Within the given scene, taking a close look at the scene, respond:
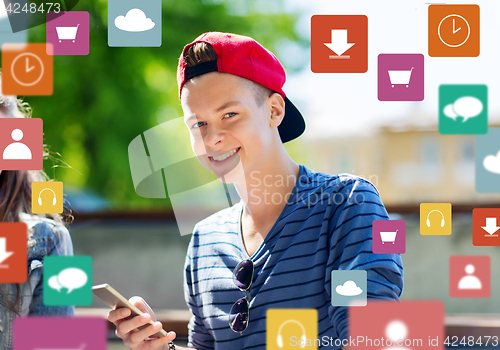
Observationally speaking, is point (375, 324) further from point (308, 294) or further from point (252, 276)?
point (252, 276)

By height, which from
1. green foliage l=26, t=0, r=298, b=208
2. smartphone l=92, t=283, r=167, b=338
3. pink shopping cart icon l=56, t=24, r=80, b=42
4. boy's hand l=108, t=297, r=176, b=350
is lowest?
boy's hand l=108, t=297, r=176, b=350

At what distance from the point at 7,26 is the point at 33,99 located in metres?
2.88

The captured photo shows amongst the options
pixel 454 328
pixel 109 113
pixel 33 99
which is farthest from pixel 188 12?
pixel 454 328

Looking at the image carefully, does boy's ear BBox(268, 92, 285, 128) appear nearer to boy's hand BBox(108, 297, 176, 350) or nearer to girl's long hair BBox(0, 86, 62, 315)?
boy's hand BBox(108, 297, 176, 350)

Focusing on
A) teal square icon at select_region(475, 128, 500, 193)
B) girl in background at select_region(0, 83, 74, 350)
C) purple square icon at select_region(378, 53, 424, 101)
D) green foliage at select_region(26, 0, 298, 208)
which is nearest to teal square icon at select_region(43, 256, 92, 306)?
girl in background at select_region(0, 83, 74, 350)

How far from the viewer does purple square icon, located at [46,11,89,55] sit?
2.89 feet

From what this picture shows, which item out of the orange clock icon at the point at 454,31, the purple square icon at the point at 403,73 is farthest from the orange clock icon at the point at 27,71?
→ the orange clock icon at the point at 454,31

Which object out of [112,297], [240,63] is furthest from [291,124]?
[112,297]

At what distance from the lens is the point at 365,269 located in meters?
0.71

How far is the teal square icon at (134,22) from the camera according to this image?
87cm

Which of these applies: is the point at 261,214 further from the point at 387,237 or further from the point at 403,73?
the point at 403,73

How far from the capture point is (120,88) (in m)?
4.07

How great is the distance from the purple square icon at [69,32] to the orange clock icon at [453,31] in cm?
71

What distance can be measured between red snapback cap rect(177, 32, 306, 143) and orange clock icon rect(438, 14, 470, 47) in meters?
0.32
